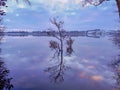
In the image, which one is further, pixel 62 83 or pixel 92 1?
pixel 62 83

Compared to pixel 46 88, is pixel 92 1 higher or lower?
higher

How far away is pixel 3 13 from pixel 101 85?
21.6 feet

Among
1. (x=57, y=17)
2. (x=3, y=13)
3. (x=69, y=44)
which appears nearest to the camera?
(x=3, y=13)

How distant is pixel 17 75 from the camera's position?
2033 centimetres

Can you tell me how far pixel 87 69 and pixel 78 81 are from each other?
535cm

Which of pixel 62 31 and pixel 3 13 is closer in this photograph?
pixel 3 13

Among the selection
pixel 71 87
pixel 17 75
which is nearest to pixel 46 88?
pixel 71 87

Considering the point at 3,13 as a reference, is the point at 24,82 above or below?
below

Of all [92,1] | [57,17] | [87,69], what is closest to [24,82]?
[87,69]

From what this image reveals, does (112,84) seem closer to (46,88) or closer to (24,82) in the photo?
(46,88)

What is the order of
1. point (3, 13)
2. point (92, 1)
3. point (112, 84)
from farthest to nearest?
1. point (112, 84)
2. point (3, 13)
3. point (92, 1)

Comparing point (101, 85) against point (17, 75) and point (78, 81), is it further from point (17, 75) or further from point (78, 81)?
point (17, 75)

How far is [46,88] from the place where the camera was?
1672cm

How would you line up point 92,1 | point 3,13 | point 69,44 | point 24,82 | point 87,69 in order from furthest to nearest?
point 69,44, point 87,69, point 24,82, point 3,13, point 92,1
